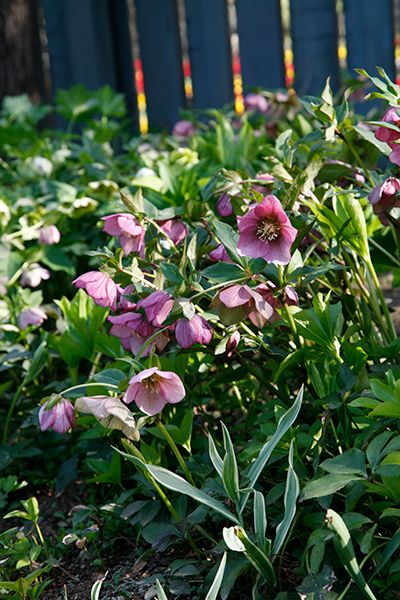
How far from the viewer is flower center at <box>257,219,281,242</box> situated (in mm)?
1292

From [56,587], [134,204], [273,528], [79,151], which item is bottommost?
[56,587]

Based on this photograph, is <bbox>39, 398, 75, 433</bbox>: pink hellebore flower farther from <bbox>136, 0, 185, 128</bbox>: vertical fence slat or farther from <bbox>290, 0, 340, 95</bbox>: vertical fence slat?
<bbox>136, 0, 185, 128</bbox>: vertical fence slat

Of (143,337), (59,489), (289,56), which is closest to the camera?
(143,337)

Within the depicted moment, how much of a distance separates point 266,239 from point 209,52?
9.74ft

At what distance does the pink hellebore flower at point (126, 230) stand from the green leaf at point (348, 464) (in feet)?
1.68

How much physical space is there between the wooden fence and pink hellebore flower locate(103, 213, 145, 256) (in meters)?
2.29

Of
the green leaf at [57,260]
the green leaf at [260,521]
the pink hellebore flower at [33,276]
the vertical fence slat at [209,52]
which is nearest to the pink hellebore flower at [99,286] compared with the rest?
the green leaf at [260,521]

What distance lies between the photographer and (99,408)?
126cm

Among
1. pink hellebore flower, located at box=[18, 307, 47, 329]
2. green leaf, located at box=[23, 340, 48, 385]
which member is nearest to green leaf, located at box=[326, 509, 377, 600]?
green leaf, located at box=[23, 340, 48, 385]

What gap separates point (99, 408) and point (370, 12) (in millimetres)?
2742

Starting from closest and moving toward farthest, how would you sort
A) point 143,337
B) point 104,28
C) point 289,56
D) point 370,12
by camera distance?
point 143,337
point 370,12
point 289,56
point 104,28

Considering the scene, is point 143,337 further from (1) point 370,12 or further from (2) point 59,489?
(1) point 370,12

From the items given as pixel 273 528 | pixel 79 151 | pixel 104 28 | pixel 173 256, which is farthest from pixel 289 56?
pixel 273 528

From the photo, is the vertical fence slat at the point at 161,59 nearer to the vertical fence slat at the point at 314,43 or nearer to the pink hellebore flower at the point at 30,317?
the vertical fence slat at the point at 314,43
